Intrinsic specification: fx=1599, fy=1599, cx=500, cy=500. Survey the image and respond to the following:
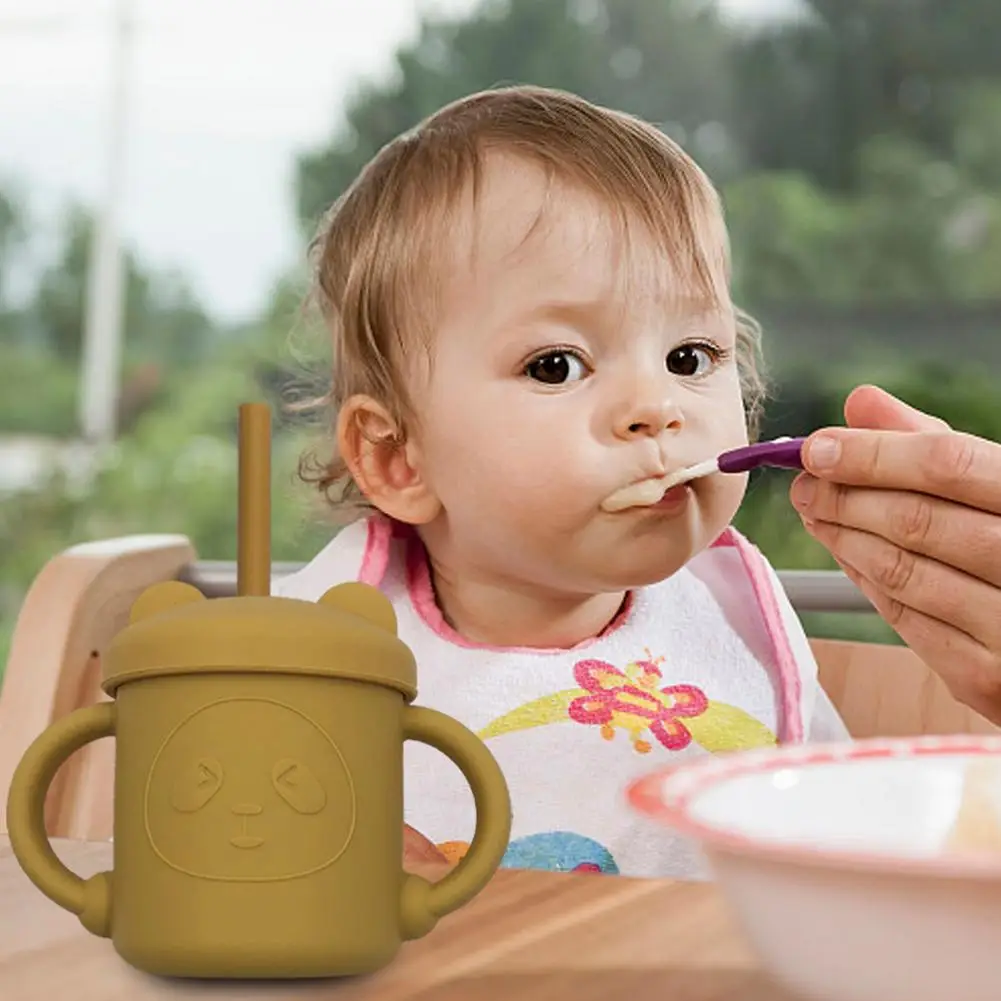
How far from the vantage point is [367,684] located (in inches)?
21.8

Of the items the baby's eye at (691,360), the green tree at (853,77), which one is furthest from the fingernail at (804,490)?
the green tree at (853,77)

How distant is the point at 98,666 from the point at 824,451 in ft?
1.79

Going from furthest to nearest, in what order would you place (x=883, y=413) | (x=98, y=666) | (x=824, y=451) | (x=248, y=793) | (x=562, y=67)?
(x=562, y=67), (x=98, y=666), (x=883, y=413), (x=824, y=451), (x=248, y=793)

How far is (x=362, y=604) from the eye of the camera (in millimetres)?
581

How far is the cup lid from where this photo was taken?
21.1 inches

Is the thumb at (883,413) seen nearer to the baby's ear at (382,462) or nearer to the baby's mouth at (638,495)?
the baby's mouth at (638,495)

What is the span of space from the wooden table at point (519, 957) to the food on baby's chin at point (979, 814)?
0.28ft

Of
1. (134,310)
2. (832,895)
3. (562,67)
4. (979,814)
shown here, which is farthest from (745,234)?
(832,895)

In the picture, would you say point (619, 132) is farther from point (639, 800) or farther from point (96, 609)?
point (639, 800)

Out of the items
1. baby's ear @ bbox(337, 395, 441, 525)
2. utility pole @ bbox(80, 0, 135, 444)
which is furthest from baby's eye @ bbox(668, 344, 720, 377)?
utility pole @ bbox(80, 0, 135, 444)

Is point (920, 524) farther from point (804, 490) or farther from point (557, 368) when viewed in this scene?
point (557, 368)

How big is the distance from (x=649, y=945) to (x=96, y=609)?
65cm

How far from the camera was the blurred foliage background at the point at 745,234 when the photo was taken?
5.25m

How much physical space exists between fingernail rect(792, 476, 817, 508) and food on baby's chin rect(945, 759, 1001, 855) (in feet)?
1.48
